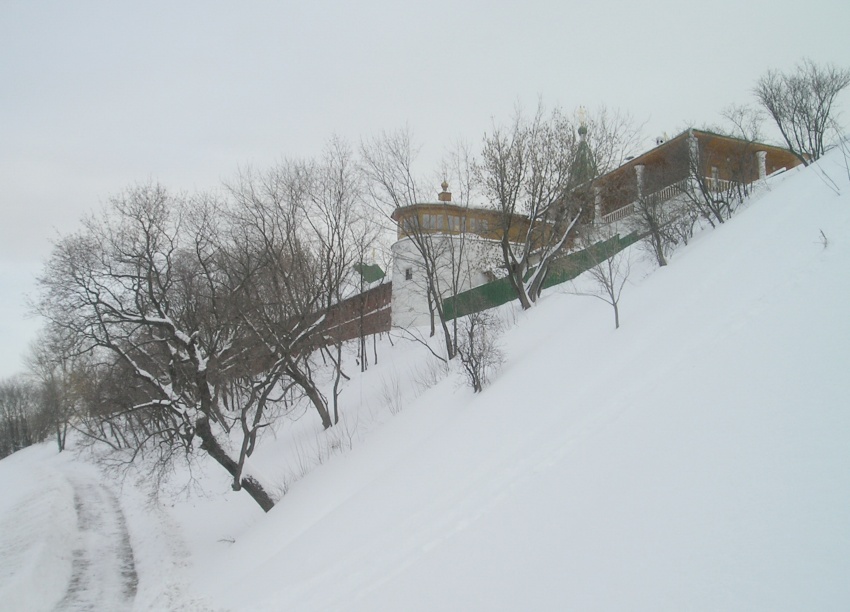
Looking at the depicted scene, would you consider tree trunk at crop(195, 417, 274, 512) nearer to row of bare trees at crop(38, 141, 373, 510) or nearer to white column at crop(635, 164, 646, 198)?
row of bare trees at crop(38, 141, 373, 510)

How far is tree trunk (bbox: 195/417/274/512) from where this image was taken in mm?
14242

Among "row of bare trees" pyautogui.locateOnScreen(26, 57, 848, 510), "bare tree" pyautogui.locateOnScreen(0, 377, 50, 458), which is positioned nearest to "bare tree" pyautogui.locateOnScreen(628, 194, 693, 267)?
"row of bare trees" pyautogui.locateOnScreen(26, 57, 848, 510)

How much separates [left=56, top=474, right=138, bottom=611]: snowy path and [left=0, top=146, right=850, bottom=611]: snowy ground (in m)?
0.10

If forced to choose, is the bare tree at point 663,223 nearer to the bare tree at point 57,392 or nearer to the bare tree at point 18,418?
the bare tree at point 57,392

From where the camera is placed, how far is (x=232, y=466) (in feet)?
48.0

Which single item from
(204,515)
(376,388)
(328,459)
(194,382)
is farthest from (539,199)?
(204,515)

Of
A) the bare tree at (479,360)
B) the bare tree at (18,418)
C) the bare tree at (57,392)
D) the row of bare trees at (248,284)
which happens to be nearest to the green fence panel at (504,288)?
the row of bare trees at (248,284)

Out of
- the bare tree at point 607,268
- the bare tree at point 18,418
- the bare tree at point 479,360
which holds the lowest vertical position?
the bare tree at point 18,418

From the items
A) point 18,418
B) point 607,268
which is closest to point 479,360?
point 607,268

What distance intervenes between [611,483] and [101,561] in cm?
1435

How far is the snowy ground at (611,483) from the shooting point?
4164 millimetres

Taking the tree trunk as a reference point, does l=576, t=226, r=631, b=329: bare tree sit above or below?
above

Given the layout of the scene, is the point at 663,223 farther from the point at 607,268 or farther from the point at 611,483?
the point at 611,483

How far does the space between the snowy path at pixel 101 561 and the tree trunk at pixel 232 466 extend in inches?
121
